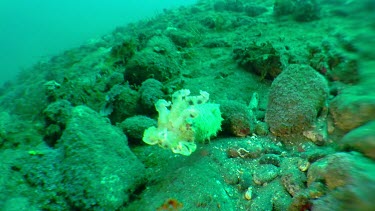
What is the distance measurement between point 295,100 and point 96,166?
2.52 m

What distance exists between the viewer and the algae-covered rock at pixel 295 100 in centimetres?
350

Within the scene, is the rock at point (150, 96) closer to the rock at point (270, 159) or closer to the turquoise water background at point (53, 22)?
the rock at point (270, 159)

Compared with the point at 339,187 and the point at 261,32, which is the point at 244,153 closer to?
the point at 339,187

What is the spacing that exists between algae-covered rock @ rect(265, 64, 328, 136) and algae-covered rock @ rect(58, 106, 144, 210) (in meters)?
1.86

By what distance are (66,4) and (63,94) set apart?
309ft

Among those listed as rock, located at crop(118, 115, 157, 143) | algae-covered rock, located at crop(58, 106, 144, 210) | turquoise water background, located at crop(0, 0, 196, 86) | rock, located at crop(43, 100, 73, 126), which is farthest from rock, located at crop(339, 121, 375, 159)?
turquoise water background, located at crop(0, 0, 196, 86)

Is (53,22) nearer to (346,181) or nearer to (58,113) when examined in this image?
(58,113)

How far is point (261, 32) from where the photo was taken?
7.92 meters

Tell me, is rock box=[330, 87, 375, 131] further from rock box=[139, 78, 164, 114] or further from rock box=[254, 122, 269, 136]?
rock box=[139, 78, 164, 114]

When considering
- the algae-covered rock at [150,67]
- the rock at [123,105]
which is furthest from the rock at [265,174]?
the algae-covered rock at [150,67]

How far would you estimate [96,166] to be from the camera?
2.73 m

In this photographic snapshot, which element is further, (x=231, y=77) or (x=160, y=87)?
(x=231, y=77)

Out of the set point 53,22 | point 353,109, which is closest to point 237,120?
point 353,109

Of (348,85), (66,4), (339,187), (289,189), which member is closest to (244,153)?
(289,189)
